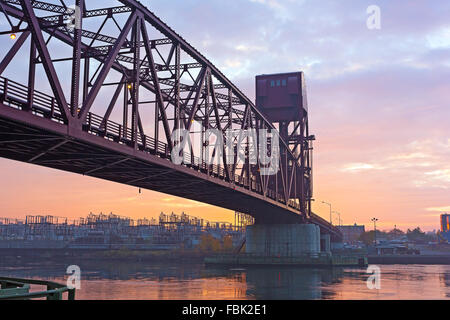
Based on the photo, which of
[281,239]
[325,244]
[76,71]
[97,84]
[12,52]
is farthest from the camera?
[325,244]

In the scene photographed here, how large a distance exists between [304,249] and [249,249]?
1113 cm

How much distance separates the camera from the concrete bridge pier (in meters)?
100

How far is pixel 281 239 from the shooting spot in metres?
102

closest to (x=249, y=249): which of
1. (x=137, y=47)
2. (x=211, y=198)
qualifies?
(x=211, y=198)

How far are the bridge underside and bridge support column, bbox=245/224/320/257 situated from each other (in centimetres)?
3377

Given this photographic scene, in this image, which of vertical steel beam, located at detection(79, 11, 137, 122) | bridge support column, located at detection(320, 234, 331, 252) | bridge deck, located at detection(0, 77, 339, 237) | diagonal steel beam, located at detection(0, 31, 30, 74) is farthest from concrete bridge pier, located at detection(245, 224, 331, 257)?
diagonal steel beam, located at detection(0, 31, 30, 74)

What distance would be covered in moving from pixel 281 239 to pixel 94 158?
70297 millimetres

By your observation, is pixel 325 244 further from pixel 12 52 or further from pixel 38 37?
pixel 38 37

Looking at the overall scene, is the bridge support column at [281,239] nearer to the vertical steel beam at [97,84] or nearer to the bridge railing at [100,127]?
the bridge railing at [100,127]

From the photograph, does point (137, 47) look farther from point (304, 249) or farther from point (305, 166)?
point (305, 166)

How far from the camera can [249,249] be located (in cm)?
10244

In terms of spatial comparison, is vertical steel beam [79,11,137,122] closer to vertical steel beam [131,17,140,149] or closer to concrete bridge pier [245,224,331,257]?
vertical steel beam [131,17,140,149]

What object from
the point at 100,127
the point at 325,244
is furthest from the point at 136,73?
the point at 325,244

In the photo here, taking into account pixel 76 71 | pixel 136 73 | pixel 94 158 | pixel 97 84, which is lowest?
pixel 94 158
